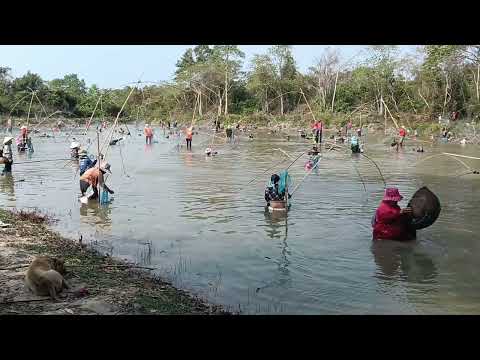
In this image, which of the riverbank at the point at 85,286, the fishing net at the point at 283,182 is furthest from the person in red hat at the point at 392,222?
the riverbank at the point at 85,286

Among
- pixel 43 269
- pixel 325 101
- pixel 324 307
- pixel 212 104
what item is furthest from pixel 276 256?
pixel 212 104

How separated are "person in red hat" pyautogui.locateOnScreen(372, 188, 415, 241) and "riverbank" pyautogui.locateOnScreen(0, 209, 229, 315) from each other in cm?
394

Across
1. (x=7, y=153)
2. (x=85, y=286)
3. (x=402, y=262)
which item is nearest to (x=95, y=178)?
(x=85, y=286)

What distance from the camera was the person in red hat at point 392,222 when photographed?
856 centimetres

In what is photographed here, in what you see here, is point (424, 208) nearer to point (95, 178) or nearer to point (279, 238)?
point (279, 238)

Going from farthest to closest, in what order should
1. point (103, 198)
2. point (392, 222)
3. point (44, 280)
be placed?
point (103, 198), point (392, 222), point (44, 280)

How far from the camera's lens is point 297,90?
51.8 metres

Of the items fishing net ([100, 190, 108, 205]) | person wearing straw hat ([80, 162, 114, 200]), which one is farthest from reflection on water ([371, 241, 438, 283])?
fishing net ([100, 190, 108, 205])

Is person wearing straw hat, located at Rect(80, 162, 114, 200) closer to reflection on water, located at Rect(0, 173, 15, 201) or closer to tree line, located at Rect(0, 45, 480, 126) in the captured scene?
reflection on water, located at Rect(0, 173, 15, 201)

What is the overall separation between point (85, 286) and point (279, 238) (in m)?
4.36

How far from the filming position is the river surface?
6.59 meters
